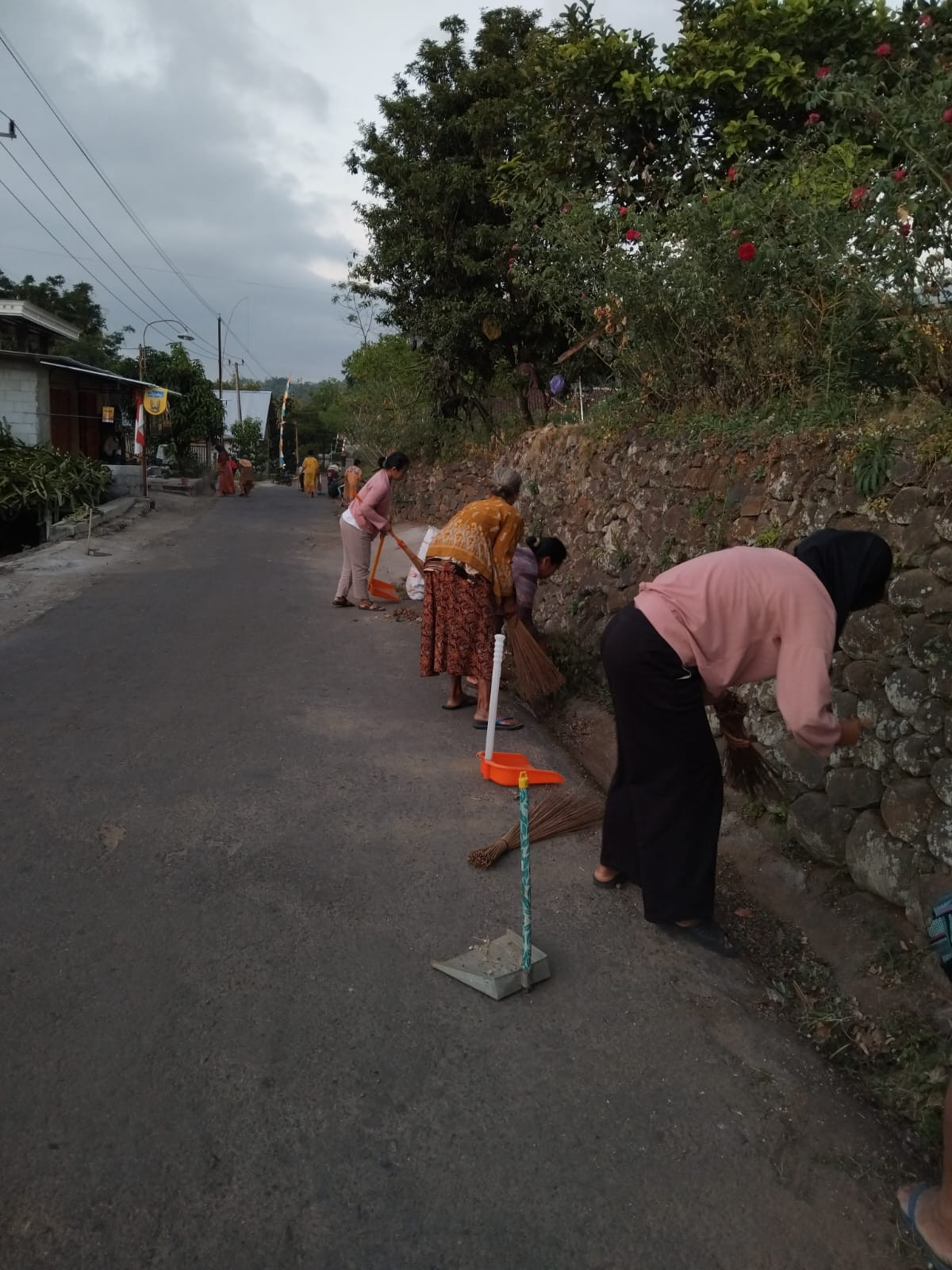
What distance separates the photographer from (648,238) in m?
6.54

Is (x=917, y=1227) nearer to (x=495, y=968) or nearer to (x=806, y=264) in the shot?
(x=495, y=968)

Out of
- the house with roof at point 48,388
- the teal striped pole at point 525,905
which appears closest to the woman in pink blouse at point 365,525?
the teal striped pole at point 525,905

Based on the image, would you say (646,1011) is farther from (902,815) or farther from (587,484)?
(587,484)

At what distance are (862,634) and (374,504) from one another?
567 centimetres

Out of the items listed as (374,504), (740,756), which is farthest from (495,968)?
(374,504)

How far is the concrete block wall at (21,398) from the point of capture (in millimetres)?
20672

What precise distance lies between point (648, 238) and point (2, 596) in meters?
7.32

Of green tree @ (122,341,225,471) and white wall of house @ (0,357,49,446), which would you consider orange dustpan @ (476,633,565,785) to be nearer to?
white wall of house @ (0,357,49,446)

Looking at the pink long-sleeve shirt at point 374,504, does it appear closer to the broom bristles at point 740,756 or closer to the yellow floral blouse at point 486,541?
the yellow floral blouse at point 486,541

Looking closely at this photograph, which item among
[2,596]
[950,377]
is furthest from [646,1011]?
[2,596]

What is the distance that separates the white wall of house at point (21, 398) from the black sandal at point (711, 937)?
67.7 feet

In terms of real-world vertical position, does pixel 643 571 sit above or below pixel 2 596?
above

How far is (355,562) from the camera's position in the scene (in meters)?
9.65

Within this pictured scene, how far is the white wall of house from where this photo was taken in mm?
20656
